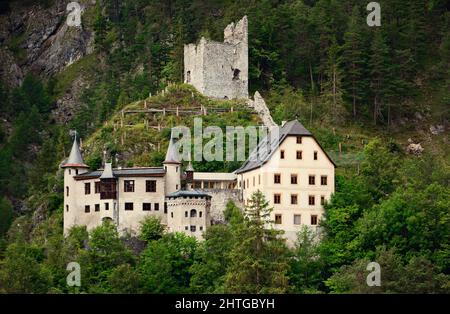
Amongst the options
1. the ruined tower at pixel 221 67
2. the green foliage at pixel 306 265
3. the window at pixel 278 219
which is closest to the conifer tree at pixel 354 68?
Result: the ruined tower at pixel 221 67

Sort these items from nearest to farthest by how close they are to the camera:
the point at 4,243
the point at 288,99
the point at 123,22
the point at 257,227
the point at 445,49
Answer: the point at 257,227 → the point at 4,243 → the point at 288,99 → the point at 445,49 → the point at 123,22

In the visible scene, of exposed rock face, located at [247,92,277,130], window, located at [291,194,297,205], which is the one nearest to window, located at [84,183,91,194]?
window, located at [291,194,297,205]

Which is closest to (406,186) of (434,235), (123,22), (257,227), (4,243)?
(434,235)

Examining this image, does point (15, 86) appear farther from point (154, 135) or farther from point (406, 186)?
point (406, 186)

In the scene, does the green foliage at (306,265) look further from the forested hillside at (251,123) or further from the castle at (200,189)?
the castle at (200,189)

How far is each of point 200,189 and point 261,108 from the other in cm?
1809

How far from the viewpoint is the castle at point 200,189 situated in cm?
9706

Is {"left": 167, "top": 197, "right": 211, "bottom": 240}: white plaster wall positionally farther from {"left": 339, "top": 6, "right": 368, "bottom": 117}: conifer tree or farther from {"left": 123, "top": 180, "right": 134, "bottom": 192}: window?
{"left": 339, "top": 6, "right": 368, "bottom": 117}: conifer tree

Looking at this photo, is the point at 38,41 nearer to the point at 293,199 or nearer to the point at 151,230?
the point at 151,230

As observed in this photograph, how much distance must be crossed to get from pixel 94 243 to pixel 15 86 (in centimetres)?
6799

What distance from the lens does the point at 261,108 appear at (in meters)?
115

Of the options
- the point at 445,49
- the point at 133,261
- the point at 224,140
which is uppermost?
the point at 445,49

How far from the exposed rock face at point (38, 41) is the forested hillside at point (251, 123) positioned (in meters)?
0.23

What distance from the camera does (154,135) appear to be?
363ft
